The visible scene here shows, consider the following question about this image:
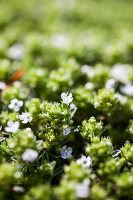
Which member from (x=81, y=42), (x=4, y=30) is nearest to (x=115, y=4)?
(x=81, y=42)

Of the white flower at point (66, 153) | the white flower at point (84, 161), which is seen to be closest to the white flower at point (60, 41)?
the white flower at point (66, 153)

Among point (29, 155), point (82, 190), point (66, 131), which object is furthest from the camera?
point (66, 131)

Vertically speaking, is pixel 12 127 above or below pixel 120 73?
below

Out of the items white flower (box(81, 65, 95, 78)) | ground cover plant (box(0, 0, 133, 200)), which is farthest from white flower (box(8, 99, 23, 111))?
white flower (box(81, 65, 95, 78))

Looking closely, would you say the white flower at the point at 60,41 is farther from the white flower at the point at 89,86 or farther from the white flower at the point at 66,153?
the white flower at the point at 66,153

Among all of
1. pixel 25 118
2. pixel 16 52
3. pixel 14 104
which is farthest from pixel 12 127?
pixel 16 52

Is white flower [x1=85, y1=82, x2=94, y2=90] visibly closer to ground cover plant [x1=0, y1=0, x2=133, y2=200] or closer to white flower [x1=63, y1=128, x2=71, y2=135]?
ground cover plant [x1=0, y1=0, x2=133, y2=200]

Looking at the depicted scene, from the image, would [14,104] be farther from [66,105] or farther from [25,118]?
[66,105]

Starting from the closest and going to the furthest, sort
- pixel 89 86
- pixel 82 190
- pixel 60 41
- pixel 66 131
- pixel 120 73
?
pixel 82 190, pixel 66 131, pixel 89 86, pixel 120 73, pixel 60 41
